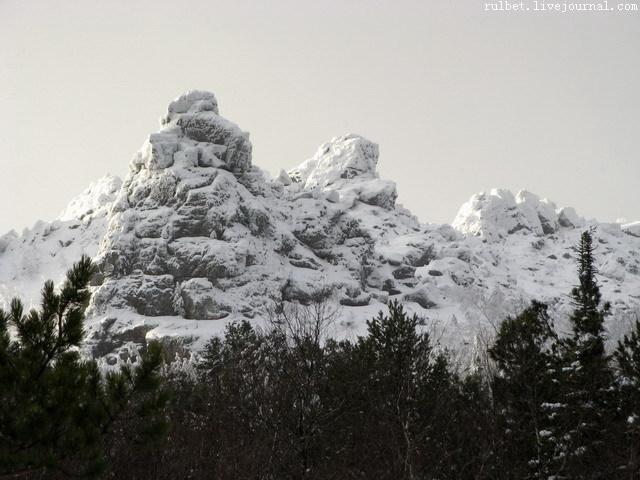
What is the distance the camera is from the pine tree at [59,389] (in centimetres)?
661

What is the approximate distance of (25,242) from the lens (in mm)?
187625

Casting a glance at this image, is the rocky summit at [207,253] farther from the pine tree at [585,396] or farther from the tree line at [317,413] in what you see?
the pine tree at [585,396]

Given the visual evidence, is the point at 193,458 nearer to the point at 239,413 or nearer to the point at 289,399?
the point at 289,399

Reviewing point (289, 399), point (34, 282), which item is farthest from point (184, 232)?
point (289, 399)

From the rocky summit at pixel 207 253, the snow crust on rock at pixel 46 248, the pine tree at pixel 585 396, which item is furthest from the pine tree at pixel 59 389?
the snow crust on rock at pixel 46 248

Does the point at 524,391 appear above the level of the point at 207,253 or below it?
below

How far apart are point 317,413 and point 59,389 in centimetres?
1192

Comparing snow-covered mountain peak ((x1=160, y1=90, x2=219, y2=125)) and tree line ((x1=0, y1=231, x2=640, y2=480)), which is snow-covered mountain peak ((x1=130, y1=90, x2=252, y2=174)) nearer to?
snow-covered mountain peak ((x1=160, y1=90, x2=219, y2=125))

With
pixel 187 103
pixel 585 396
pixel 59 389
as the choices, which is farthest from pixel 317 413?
pixel 187 103

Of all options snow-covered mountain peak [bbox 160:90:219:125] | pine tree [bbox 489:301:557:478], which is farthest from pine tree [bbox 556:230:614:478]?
snow-covered mountain peak [bbox 160:90:219:125]

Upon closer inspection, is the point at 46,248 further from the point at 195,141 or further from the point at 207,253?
the point at 207,253

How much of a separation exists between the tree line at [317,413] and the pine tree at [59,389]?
16mm

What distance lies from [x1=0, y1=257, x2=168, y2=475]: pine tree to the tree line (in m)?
0.02

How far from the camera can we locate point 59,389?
6773 mm
